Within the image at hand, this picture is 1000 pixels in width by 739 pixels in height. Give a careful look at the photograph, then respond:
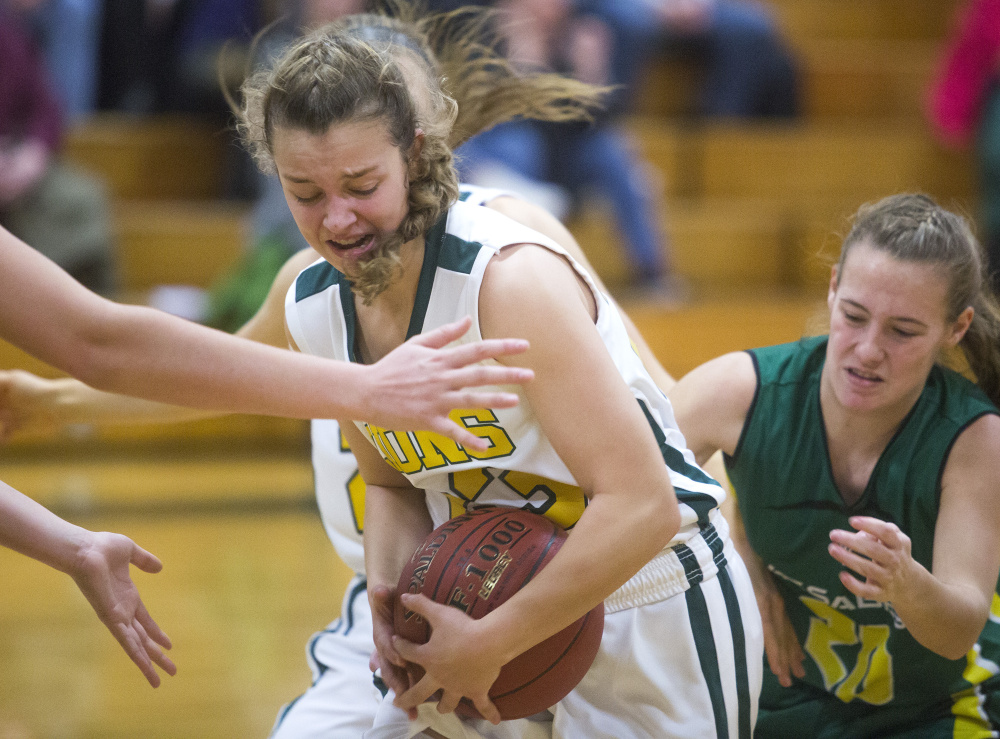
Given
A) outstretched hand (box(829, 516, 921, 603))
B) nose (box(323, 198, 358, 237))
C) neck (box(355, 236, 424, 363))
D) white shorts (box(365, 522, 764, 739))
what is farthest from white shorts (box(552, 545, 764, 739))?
nose (box(323, 198, 358, 237))

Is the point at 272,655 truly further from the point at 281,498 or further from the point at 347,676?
the point at 281,498

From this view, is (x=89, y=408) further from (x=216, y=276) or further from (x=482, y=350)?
(x=216, y=276)

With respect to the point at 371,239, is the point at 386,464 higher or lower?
lower

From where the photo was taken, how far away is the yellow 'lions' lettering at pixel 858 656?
8.18ft

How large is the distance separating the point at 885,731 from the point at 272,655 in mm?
2103

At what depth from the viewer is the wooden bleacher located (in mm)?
3643

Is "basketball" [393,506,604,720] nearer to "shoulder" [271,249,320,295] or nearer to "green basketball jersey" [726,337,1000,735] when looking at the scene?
"green basketball jersey" [726,337,1000,735]

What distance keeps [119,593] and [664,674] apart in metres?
1.04

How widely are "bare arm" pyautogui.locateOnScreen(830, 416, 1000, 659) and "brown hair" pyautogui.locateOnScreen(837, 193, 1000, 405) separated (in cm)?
20

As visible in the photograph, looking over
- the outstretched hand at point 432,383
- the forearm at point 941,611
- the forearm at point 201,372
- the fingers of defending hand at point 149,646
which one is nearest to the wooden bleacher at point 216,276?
the forearm at point 941,611

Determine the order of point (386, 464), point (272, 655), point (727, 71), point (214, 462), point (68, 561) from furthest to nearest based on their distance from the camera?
point (727, 71) < point (214, 462) < point (272, 655) < point (386, 464) < point (68, 561)

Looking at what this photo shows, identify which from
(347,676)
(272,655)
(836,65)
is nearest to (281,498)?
(272,655)

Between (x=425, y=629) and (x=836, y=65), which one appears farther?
(x=836, y=65)

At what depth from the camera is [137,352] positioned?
1589mm
